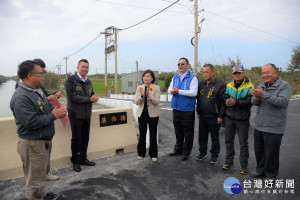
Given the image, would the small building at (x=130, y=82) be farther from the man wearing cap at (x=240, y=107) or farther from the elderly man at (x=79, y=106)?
the man wearing cap at (x=240, y=107)

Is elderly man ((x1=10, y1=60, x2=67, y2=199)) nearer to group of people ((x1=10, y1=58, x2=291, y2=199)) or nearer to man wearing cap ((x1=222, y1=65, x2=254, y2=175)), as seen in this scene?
group of people ((x1=10, y1=58, x2=291, y2=199))

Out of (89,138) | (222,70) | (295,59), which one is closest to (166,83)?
(222,70)

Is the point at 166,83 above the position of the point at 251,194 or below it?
above

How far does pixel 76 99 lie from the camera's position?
3.90 metres

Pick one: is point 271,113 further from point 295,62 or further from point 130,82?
point 295,62

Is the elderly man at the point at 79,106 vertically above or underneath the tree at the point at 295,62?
underneath

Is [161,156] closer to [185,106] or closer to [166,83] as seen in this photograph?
[185,106]

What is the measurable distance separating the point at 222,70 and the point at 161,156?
78.4 ft

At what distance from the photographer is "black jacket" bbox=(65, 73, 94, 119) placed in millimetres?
3906

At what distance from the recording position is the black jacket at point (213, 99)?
13.8 feet

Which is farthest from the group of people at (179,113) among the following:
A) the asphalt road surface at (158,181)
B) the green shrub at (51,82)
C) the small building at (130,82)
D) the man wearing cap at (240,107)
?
the green shrub at (51,82)

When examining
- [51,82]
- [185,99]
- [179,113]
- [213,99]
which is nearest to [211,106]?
[213,99]

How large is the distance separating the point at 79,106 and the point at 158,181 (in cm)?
201

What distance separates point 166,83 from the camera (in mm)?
35531
